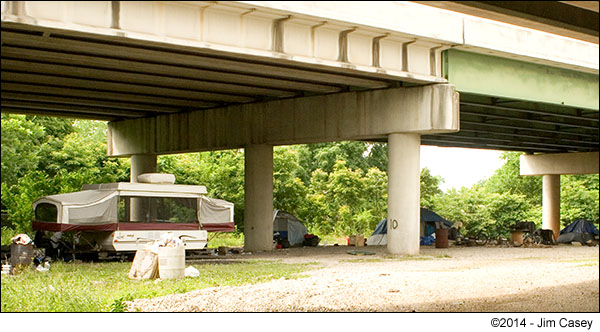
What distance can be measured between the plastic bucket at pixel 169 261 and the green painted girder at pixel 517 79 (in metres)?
12.4

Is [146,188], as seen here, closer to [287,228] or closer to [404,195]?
[404,195]

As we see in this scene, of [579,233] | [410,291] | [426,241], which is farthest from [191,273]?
[579,233]

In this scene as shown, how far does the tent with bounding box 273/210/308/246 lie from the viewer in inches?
1647

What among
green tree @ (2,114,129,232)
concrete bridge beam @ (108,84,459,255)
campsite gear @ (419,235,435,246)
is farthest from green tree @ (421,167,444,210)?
concrete bridge beam @ (108,84,459,255)

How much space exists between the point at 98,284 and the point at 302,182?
38.8 metres

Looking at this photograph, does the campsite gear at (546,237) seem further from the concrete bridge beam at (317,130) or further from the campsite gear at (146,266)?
the campsite gear at (146,266)

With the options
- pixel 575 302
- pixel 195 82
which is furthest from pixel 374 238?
pixel 575 302

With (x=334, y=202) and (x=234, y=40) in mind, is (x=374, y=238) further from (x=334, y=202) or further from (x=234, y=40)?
(x=234, y=40)

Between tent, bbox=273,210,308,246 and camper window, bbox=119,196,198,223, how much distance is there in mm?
12830

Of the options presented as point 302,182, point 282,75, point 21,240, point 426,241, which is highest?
point 282,75

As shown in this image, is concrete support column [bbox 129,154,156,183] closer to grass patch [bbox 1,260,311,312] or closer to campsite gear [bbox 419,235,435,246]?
campsite gear [bbox 419,235,435,246]

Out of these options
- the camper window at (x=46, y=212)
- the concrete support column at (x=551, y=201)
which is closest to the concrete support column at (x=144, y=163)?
the camper window at (x=46, y=212)

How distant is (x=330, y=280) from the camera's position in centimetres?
2105

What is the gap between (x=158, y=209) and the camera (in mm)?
28188
